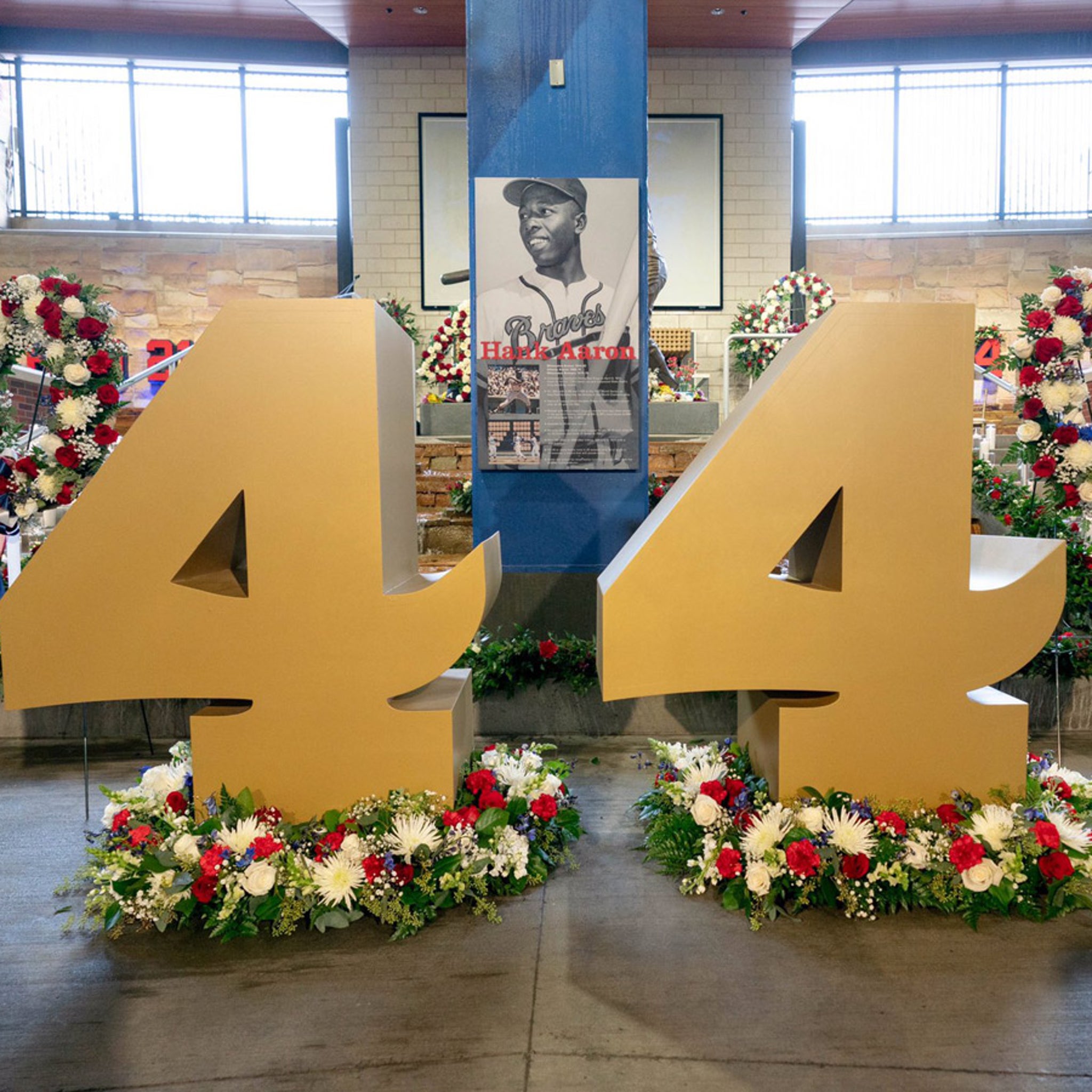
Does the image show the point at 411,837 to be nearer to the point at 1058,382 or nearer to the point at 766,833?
the point at 766,833

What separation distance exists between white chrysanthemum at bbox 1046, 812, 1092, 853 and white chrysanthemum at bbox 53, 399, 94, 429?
3.50 m

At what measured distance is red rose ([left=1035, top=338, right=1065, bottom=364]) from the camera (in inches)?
136

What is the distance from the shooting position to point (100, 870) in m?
2.30

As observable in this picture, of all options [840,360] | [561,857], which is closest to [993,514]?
[840,360]

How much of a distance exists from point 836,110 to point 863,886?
36.4 ft

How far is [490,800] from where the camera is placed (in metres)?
2.42

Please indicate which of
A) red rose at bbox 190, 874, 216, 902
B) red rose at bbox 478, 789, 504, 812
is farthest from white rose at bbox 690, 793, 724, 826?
red rose at bbox 190, 874, 216, 902

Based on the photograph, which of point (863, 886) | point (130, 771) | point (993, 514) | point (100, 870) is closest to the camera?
point (863, 886)

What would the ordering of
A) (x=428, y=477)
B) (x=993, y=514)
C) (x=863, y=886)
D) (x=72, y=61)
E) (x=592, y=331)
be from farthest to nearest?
1. (x=72, y=61)
2. (x=428, y=477)
3. (x=993, y=514)
4. (x=592, y=331)
5. (x=863, y=886)

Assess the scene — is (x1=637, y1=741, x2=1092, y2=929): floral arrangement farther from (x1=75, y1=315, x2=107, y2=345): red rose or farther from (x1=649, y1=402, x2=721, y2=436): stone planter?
(x1=649, y1=402, x2=721, y2=436): stone planter

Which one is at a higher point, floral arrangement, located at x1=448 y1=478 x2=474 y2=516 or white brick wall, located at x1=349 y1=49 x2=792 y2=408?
white brick wall, located at x1=349 y1=49 x2=792 y2=408

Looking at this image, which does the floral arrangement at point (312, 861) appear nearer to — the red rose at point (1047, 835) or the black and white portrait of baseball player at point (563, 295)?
the red rose at point (1047, 835)

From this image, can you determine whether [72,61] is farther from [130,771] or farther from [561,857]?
[561,857]

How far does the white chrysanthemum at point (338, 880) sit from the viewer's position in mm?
2115
